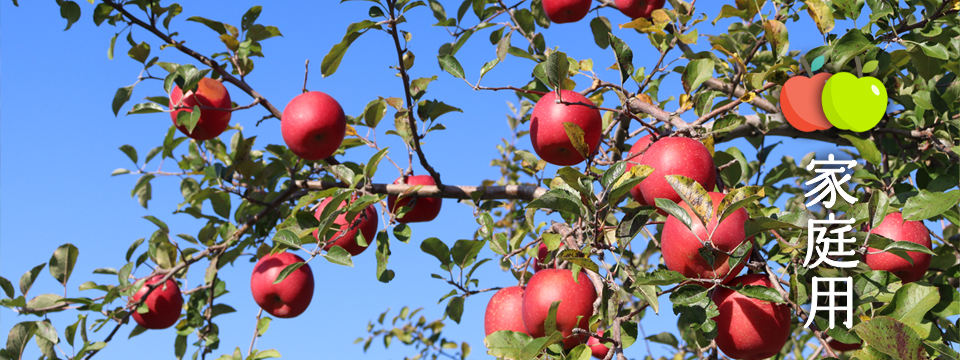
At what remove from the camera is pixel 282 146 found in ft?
9.93

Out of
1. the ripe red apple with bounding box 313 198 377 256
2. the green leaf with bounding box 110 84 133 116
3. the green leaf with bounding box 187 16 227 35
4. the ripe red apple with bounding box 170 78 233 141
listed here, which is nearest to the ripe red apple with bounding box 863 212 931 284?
the ripe red apple with bounding box 313 198 377 256

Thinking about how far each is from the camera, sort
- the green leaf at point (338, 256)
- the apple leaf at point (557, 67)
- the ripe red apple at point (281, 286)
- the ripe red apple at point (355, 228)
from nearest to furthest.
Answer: the apple leaf at point (557, 67) → the green leaf at point (338, 256) → the ripe red apple at point (355, 228) → the ripe red apple at point (281, 286)

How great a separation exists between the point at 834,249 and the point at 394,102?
171 centimetres

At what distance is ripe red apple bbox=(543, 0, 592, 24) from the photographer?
117 inches

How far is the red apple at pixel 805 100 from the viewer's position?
6.73 feet

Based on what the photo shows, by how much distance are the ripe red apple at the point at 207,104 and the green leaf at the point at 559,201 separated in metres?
1.78

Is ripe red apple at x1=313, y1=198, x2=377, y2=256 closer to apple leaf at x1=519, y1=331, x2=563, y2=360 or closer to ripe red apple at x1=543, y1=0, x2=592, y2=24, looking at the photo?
apple leaf at x1=519, y1=331, x2=563, y2=360

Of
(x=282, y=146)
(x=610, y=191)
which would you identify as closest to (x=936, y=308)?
(x=610, y=191)

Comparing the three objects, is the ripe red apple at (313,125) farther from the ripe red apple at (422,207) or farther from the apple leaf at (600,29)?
the apple leaf at (600,29)

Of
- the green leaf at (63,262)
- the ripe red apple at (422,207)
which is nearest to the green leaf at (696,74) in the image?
the ripe red apple at (422,207)

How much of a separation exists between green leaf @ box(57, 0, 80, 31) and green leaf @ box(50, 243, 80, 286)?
0.98 m

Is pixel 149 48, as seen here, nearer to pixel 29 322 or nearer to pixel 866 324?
pixel 29 322

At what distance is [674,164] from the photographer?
1.61 m

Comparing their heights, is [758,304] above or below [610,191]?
below
